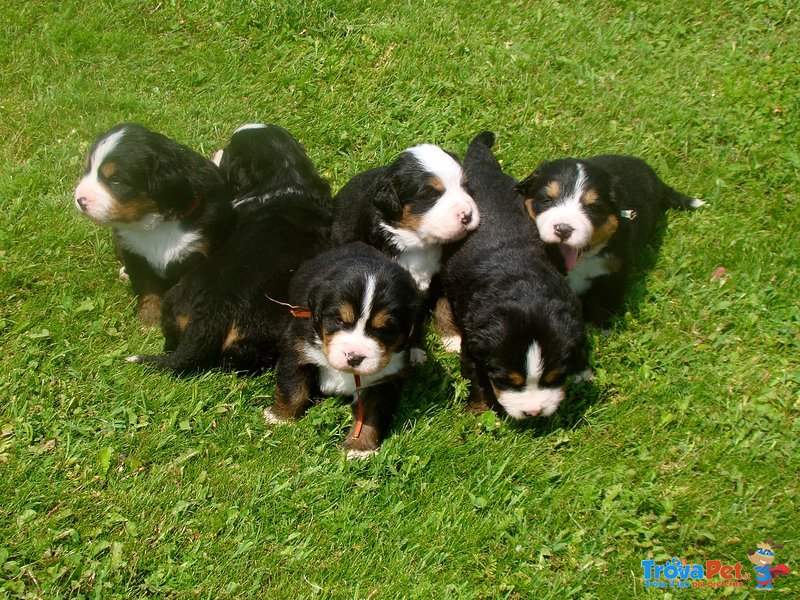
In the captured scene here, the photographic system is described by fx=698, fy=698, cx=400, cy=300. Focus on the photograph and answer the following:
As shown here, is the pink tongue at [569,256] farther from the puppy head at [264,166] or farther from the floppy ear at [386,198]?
the puppy head at [264,166]

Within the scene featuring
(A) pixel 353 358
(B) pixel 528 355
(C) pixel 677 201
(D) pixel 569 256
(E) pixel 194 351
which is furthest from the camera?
(C) pixel 677 201

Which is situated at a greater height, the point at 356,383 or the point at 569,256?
the point at 569,256

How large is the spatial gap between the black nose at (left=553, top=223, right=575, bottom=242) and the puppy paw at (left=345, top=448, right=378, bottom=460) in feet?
5.46

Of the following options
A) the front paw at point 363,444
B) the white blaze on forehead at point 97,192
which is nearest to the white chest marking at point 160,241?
the white blaze on forehead at point 97,192

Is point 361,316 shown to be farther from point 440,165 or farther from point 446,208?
point 440,165

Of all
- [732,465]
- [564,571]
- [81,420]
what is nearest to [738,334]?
[732,465]

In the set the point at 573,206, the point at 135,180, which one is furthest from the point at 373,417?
the point at 135,180

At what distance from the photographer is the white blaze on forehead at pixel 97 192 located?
4148 mm

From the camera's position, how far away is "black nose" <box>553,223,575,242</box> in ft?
13.6

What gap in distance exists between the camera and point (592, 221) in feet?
13.9

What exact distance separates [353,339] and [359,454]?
0.72 meters

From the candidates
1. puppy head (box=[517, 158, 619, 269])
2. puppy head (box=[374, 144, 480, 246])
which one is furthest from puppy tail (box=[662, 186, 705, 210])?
puppy head (box=[374, 144, 480, 246])

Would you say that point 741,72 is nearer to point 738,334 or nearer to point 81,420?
point 738,334

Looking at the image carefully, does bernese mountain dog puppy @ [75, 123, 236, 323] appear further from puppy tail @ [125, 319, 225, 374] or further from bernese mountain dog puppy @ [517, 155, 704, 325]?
bernese mountain dog puppy @ [517, 155, 704, 325]
